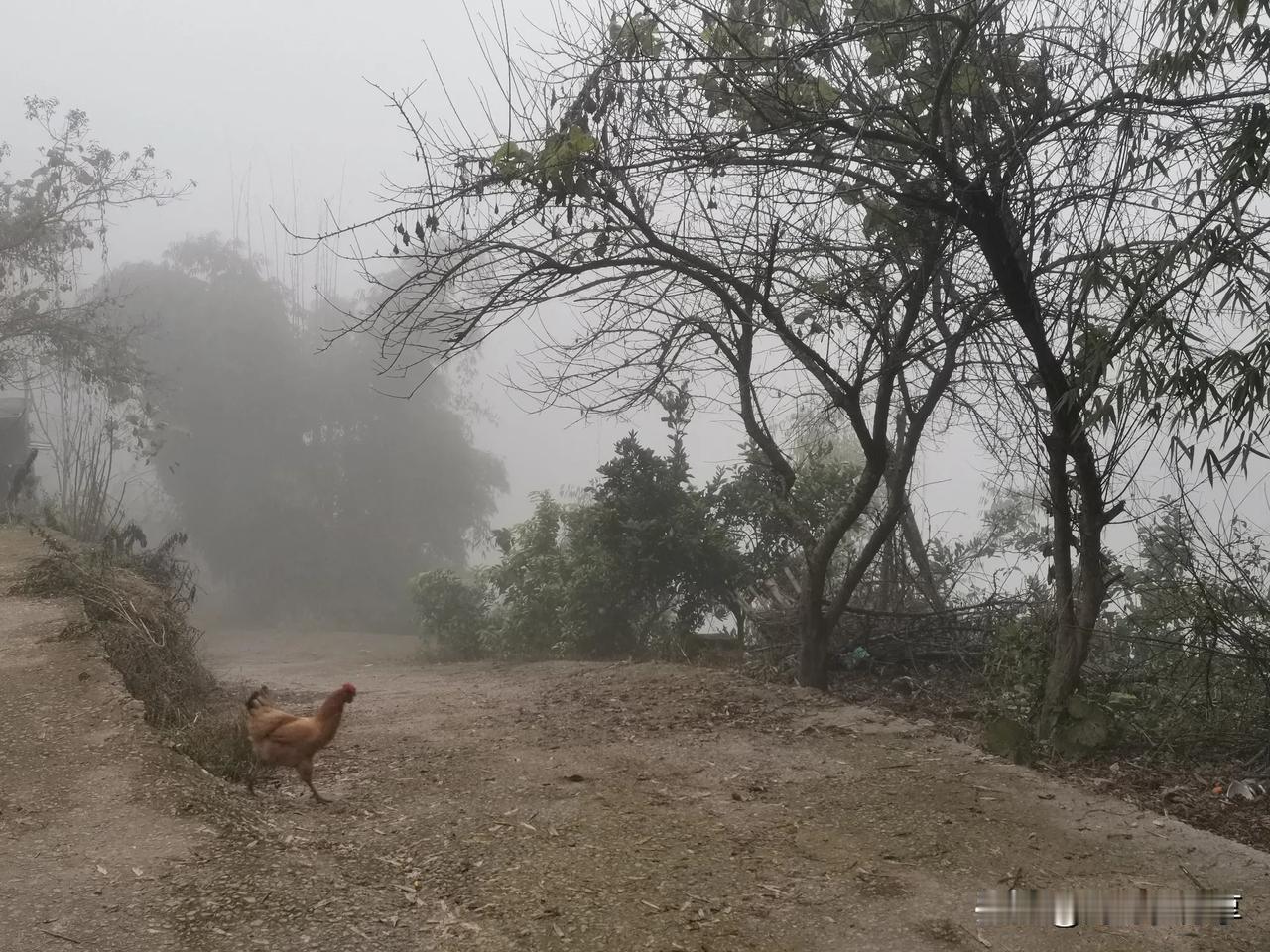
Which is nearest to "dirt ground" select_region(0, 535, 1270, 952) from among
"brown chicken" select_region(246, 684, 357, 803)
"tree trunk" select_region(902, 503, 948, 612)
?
"brown chicken" select_region(246, 684, 357, 803)

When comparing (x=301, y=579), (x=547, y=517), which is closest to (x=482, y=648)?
(x=547, y=517)

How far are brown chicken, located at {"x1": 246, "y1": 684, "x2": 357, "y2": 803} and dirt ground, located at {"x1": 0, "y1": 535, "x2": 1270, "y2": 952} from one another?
8.9 inches

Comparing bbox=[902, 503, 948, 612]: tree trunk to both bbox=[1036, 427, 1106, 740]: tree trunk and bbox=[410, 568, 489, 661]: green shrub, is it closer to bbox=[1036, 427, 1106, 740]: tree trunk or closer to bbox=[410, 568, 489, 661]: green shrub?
bbox=[1036, 427, 1106, 740]: tree trunk

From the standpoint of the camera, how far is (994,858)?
3.81m

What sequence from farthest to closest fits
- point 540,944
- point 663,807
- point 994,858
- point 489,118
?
point 489,118
point 663,807
point 994,858
point 540,944

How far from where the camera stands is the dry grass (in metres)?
4.74

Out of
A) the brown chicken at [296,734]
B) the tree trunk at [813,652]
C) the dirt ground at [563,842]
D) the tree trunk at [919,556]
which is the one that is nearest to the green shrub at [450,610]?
the tree trunk at [919,556]

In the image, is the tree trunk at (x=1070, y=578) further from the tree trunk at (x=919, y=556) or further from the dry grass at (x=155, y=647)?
the dry grass at (x=155, y=647)

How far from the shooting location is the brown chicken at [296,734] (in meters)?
4.22

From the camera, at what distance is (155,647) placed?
6.43 meters

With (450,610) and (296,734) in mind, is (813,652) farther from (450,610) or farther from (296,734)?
(450,610)

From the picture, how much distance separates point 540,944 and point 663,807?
150 centimetres

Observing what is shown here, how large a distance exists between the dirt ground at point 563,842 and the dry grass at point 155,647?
9.3 inches

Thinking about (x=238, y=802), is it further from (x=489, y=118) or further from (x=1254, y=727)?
(x=1254, y=727)
